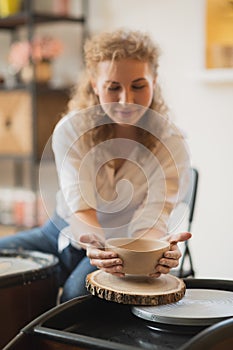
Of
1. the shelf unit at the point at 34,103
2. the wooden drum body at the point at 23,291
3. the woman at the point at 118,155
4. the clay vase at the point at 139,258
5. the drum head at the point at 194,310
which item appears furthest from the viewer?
the shelf unit at the point at 34,103

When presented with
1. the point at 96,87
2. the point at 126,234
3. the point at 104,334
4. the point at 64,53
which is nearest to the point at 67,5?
the point at 64,53

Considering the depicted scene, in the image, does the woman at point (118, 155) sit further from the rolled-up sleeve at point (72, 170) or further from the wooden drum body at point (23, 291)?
the wooden drum body at point (23, 291)

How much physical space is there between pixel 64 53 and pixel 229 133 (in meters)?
1.17

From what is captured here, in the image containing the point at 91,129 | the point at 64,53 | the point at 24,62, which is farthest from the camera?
the point at 64,53

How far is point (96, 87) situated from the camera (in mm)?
2189

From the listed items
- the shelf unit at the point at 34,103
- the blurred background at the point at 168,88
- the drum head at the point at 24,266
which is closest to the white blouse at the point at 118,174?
the drum head at the point at 24,266

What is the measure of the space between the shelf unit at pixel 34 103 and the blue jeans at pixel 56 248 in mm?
1201

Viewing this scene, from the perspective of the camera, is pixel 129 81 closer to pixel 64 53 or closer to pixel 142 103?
pixel 142 103

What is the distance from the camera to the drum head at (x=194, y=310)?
5.08 ft

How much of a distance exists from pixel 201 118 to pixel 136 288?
1687mm

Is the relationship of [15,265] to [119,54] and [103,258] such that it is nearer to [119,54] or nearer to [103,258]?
[103,258]

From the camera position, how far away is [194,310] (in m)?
1.62

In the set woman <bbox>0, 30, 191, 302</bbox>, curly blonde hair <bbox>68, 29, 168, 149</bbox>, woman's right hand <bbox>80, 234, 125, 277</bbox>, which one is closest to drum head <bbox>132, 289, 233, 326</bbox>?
woman's right hand <bbox>80, 234, 125, 277</bbox>

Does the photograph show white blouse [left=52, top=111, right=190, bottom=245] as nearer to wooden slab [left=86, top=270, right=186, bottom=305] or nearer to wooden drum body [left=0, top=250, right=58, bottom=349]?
wooden drum body [left=0, top=250, right=58, bottom=349]
